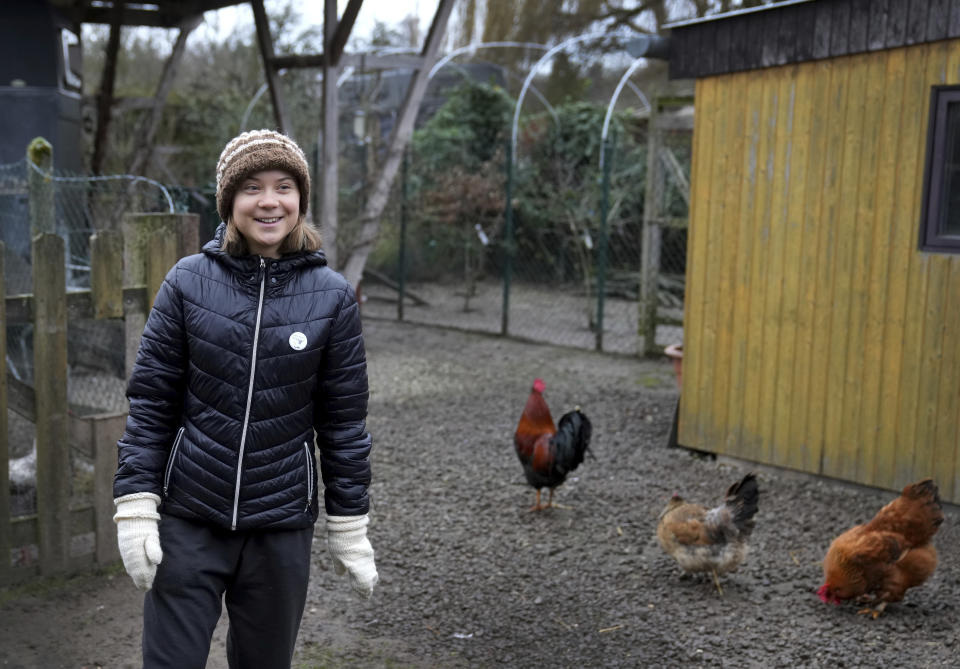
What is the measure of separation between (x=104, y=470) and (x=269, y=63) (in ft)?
16.9

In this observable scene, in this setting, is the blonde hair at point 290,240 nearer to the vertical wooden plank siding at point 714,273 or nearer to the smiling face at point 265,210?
the smiling face at point 265,210

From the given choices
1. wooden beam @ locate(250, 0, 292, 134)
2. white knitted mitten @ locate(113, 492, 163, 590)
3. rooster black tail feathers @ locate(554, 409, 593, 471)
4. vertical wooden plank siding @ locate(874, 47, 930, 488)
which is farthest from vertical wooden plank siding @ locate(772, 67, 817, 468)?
white knitted mitten @ locate(113, 492, 163, 590)

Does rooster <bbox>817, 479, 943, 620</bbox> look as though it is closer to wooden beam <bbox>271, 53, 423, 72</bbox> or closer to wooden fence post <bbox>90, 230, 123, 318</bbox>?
wooden fence post <bbox>90, 230, 123, 318</bbox>

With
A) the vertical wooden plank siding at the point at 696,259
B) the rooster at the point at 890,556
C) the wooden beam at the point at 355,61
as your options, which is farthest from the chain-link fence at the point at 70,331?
the rooster at the point at 890,556

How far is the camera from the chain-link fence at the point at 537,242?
1359 cm

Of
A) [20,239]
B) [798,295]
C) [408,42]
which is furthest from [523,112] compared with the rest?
[798,295]

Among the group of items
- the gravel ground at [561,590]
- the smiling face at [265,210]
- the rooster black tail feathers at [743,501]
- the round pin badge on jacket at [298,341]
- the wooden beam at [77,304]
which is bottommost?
the gravel ground at [561,590]

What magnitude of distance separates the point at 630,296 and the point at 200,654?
13911mm

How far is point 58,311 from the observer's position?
4.26 m

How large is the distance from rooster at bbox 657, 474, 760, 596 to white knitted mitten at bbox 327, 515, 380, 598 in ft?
7.71

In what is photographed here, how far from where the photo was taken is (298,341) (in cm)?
257

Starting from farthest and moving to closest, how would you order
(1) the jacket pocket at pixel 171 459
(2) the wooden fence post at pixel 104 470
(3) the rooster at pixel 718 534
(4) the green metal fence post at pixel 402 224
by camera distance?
(4) the green metal fence post at pixel 402 224 < (3) the rooster at pixel 718 534 < (2) the wooden fence post at pixel 104 470 < (1) the jacket pocket at pixel 171 459

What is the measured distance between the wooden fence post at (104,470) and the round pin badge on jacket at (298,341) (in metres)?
2.17

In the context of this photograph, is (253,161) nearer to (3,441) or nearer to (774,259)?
(3,441)
